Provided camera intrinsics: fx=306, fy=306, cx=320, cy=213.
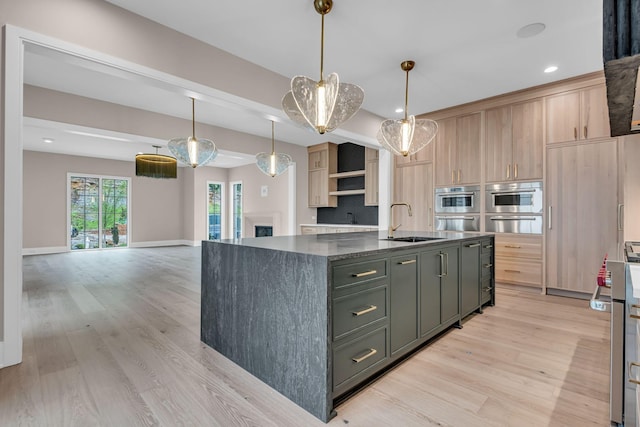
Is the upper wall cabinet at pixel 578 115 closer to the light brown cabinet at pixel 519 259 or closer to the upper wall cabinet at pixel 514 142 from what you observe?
the upper wall cabinet at pixel 514 142

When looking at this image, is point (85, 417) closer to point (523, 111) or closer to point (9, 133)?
point (9, 133)

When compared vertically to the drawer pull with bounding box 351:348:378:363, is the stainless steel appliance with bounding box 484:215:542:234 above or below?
above

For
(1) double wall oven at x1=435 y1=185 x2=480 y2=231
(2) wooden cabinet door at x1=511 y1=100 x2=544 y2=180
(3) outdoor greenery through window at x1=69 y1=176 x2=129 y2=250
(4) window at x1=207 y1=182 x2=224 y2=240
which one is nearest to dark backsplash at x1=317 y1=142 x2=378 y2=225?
(1) double wall oven at x1=435 y1=185 x2=480 y2=231

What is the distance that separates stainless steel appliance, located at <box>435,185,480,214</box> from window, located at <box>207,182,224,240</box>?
25.2 ft

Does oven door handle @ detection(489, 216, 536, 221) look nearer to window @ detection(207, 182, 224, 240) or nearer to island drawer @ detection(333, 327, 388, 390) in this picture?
island drawer @ detection(333, 327, 388, 390)

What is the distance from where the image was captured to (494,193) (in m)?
4.39

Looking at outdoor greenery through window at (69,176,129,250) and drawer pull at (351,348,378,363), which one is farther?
outdoor greenery through window at (69,176,129,250)

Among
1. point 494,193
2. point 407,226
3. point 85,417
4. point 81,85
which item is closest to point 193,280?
point 81,85

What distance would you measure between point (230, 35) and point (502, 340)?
365 cm

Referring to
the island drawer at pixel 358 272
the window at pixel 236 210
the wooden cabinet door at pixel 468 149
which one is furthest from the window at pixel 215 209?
the island drawer at pixel 358 272

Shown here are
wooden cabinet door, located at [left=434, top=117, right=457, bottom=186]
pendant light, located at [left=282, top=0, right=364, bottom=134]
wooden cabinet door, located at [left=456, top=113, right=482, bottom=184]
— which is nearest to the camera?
pendant light, located at [left=282, top=0, right=364, bottom=134]

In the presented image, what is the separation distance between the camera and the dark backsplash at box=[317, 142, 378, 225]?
677cm

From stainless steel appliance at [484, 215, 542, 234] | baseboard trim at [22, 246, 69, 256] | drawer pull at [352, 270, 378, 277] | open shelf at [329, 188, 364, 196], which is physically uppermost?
open shelf at [329, 188, 364, 196]

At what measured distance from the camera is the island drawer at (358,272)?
1601mm
